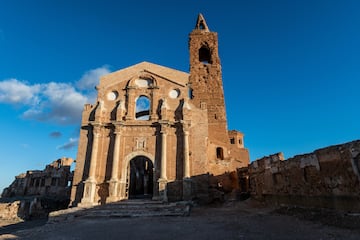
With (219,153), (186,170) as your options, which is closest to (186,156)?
(186,170)

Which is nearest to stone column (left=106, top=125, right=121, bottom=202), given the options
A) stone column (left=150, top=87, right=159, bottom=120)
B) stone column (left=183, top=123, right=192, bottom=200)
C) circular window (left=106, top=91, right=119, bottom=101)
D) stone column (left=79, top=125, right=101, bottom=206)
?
stone column (left=79, top=125, right=101, bottom=206)

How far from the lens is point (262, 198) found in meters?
12.4

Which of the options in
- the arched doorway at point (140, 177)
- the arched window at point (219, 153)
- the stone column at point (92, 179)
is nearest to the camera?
the stone column at point (92, 179)

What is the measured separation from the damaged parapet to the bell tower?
23.9 m

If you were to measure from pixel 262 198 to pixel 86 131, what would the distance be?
1236cm

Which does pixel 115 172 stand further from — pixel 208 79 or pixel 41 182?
pixel 41 182

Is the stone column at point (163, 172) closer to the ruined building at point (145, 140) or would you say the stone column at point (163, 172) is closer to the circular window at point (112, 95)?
the ruined building at point (145, 140)

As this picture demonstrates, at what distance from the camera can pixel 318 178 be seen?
7.89 metres

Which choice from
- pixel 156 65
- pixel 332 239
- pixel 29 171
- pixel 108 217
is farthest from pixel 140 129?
pixel 29 171

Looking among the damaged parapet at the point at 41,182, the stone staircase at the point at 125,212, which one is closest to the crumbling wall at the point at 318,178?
the stone staircase at the point at 125,212

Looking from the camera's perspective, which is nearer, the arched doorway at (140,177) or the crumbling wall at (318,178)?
the crumbling wall at (318,178)

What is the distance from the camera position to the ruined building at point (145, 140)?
14.1 metres

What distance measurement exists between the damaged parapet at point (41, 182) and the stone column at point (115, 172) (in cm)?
2164

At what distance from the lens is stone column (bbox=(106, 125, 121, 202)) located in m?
13.7
